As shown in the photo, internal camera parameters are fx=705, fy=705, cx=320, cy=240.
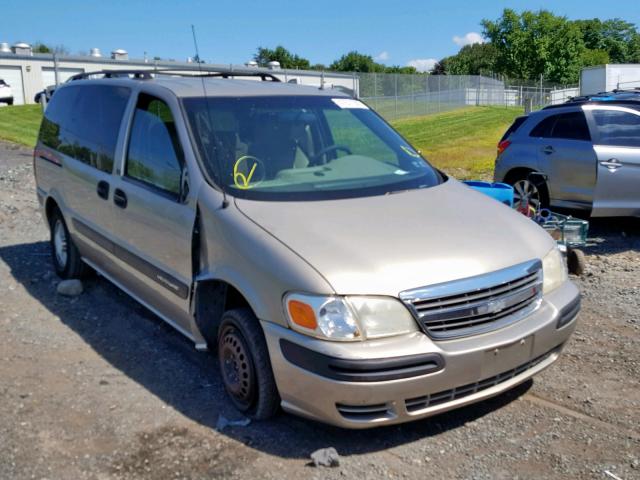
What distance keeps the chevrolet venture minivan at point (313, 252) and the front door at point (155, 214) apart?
0.6 inches

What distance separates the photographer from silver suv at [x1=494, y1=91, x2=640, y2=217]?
7945 mm

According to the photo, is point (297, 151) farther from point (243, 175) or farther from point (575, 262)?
point (575, 262)

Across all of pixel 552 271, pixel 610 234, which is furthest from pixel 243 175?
pixel 610 234

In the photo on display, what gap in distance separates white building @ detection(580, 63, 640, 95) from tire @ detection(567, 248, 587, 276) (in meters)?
38.3

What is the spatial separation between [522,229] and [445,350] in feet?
3.58

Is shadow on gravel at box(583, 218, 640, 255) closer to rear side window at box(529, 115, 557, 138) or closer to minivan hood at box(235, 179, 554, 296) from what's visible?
rear side window at box(529, 115, 557, 138)

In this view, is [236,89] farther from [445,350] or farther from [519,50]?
[519,50]

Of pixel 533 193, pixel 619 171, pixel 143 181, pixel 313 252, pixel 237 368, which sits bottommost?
pixel 237 368

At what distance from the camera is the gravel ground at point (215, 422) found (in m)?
3.47

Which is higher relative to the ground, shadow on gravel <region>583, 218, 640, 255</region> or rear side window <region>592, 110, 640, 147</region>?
rear side window <region>592, 110, 640, 147</region>

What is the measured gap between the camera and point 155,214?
4.47m

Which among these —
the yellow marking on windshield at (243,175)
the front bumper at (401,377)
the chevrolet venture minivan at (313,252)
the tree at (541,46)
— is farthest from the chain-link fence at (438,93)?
the front bumper at (401,377)

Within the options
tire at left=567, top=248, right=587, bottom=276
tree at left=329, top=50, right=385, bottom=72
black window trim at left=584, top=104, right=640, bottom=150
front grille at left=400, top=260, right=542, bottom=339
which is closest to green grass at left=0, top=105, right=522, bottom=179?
black window trim at left=584, top=104, right=640, bottom=150

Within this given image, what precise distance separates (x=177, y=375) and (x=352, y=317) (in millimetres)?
1726
